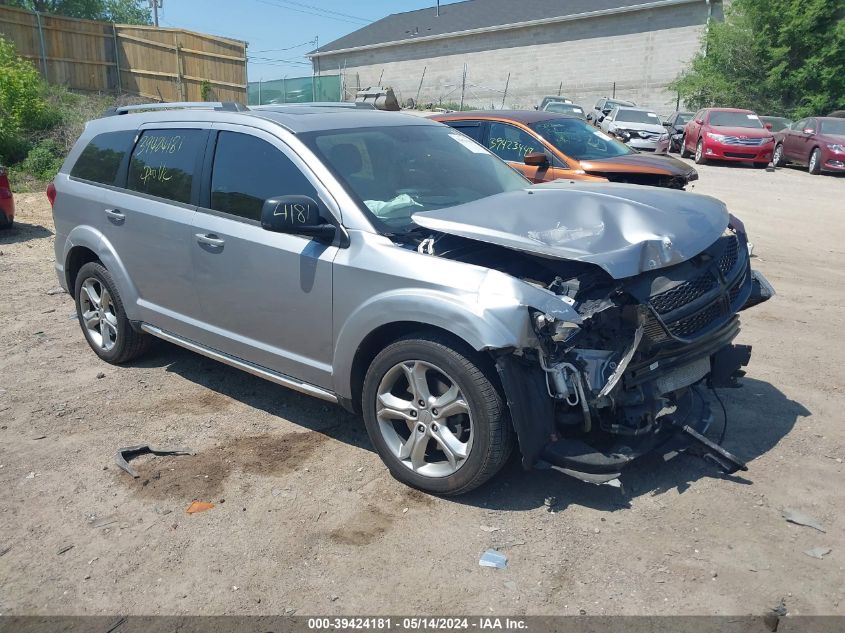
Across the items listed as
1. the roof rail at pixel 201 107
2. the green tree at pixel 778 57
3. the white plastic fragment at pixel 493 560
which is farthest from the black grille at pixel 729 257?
the green tree at pixel 778 57

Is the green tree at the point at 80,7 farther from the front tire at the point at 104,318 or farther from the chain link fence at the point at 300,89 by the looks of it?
the front tire at the point at 104,318

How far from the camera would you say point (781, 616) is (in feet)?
9.59

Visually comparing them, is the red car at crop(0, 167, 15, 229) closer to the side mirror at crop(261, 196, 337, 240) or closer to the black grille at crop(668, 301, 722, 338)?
the side mirror at crop(261, 196, 337, 240)

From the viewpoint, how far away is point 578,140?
967 cm

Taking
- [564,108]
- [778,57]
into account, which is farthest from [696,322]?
[778,57]

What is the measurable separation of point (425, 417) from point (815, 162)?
19.4 metres

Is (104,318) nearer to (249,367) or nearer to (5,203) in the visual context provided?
(249,367)

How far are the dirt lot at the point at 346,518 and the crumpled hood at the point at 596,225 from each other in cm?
124

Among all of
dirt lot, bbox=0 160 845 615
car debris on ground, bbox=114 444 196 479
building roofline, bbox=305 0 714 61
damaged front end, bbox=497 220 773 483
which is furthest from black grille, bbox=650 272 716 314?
building roofline, bbox=305 0 714 61

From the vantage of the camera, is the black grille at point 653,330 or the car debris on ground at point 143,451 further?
the car debris on ground at point 143,451

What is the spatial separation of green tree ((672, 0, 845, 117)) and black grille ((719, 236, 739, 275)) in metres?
29.4

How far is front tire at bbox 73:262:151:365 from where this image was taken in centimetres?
557

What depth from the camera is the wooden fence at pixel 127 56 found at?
77.6ft

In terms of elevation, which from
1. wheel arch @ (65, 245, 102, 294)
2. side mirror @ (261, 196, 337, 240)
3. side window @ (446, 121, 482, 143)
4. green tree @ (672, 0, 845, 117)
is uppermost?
green tree @ (672, 0, 845, 117)
